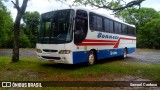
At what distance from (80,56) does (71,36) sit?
1469 mm

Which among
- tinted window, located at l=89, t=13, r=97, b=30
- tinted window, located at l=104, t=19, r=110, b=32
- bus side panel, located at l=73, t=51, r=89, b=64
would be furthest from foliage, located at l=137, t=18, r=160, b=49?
bus side panel, located at l=73, t=51, r=89, b=64

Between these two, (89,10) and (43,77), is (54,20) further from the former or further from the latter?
(43,77)

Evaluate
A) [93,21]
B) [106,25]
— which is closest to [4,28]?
[106,25]

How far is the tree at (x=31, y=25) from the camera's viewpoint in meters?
59.3

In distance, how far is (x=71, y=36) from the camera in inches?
504

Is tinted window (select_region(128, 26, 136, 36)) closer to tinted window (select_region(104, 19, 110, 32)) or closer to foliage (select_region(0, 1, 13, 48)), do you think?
tinted window (select_region(104, 19, 110, 32))

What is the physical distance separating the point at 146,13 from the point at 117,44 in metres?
55.2

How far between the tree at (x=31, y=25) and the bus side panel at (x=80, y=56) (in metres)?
44.3

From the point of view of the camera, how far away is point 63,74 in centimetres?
1187

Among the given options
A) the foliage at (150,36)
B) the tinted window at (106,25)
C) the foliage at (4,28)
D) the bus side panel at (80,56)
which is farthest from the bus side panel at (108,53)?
the foliage at (150,36)

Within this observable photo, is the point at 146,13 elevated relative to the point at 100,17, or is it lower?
elevated

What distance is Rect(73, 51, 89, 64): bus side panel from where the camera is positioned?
1312 centimetres

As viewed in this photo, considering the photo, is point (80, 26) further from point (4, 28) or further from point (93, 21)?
point (4, 28)

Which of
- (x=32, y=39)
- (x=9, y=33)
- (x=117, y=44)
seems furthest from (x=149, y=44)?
(x=117, y=44)
